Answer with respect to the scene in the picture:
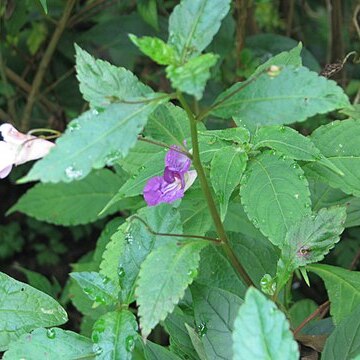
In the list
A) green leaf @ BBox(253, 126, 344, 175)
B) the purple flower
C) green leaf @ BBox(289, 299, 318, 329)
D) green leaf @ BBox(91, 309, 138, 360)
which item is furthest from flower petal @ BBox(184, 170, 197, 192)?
green leaf @ BBox(289, 299, 318, 329)

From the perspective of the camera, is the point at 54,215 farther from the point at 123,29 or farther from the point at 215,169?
the point at 215,169

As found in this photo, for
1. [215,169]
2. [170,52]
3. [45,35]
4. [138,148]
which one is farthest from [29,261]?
[170,52]

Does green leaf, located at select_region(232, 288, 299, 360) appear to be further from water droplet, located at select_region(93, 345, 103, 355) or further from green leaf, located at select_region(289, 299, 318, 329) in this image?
green leaf, located at select_region(289, 299, 318, 329)

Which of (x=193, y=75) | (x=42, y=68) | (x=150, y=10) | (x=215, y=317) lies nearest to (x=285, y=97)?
(x=193, y=75)

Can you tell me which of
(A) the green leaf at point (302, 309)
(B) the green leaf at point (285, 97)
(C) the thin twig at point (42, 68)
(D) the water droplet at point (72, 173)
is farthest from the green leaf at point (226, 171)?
(C) the thin twig at point (42, 68)

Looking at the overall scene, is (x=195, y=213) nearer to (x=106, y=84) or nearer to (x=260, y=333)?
(x=106, y=84)

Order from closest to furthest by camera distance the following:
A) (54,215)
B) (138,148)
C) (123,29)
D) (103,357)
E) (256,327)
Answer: (256,327) → (103,357) → (138,148) → (54,215) → (123,29)

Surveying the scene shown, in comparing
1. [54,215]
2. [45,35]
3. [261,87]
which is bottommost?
[54,215]
